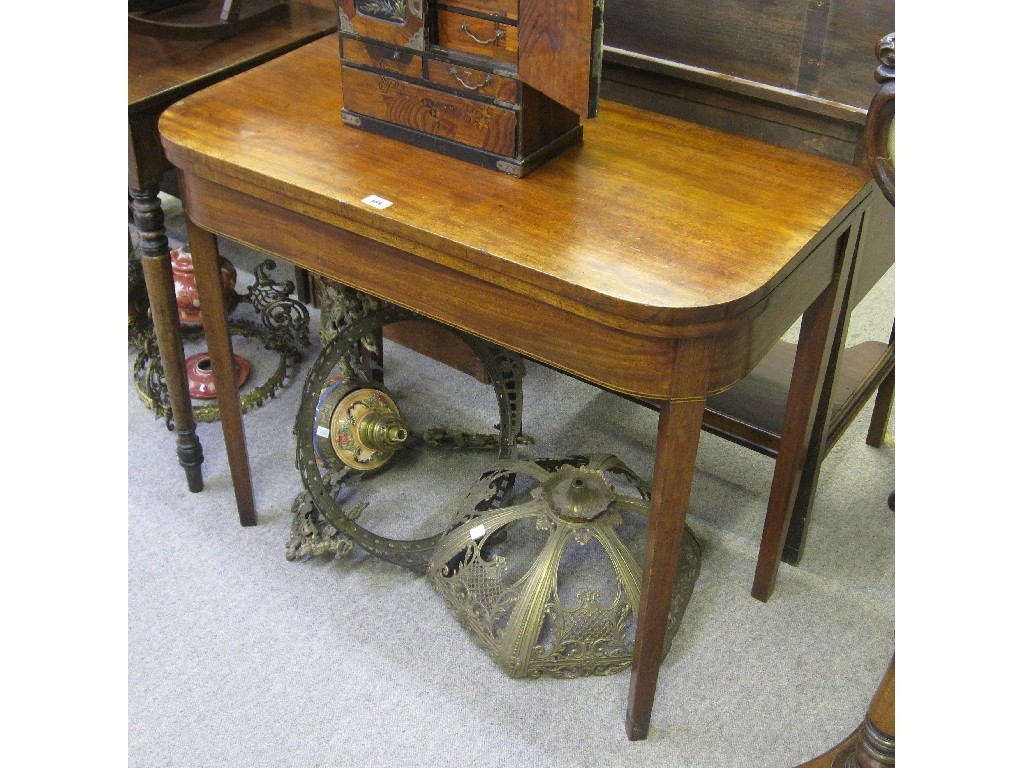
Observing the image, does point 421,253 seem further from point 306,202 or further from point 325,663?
point 325,663

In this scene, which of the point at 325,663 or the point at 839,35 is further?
the point at 325,663

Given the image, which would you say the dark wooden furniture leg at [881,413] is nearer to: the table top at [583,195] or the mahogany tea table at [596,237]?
the mahogany tea table at [596,237]

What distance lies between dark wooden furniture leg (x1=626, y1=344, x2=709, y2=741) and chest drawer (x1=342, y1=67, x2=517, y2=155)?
445 millimetres

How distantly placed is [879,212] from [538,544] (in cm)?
92

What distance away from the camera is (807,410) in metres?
1.74

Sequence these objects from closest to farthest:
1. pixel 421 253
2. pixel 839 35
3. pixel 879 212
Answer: pixel 421 253
pixel 839 35
pixel 879 212

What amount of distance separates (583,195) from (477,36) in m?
0.27

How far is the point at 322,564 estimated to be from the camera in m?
2.10

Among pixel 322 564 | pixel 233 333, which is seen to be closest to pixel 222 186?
pixel 322 564

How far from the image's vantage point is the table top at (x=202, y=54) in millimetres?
1828

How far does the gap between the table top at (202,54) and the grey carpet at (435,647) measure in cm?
87

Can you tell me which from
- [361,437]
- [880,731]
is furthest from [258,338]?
[880,731]

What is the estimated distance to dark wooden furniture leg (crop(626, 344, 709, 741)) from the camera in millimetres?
1355

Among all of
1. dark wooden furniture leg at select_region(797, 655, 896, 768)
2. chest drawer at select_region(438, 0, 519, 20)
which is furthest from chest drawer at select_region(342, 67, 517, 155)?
dark wooden furniture leg at select_region(797, 655, 896, 768)
